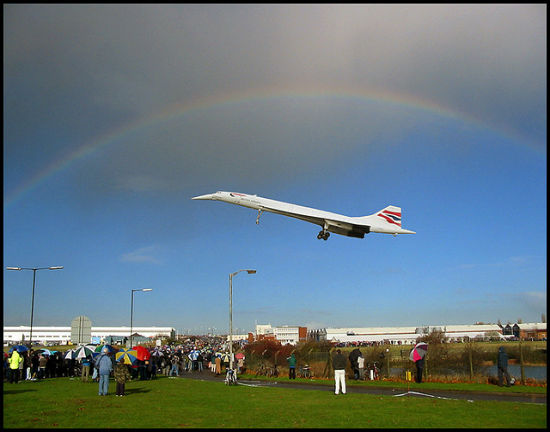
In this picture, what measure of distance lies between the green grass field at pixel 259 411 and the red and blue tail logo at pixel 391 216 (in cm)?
2065

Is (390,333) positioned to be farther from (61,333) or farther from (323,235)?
(323,235)

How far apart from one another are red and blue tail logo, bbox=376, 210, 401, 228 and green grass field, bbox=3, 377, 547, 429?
20651mm

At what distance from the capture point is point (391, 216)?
3925 centimetres

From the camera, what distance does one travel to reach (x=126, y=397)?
19984mm

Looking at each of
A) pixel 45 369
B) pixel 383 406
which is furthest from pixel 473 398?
pixel 45 369

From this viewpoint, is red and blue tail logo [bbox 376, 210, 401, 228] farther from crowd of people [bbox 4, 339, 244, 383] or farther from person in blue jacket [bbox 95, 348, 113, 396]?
person in blue jacket [bbox 95, 348, 113, 396]

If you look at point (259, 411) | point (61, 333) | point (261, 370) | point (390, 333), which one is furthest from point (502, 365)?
point (61, 333)

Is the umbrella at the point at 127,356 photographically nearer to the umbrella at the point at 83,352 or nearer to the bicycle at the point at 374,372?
the umbrella at the point at 83,352

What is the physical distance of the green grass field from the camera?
42.5ft

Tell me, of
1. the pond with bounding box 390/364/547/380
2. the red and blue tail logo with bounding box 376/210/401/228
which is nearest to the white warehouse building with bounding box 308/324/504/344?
the pond with bounding box 390/364/547/380

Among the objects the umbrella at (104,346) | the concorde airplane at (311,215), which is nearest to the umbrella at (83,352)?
the umbrella at (104,346)

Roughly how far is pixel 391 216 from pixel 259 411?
86.1ft

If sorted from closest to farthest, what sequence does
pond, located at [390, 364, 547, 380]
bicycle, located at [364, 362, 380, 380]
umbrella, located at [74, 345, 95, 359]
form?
1. pond, located at [390, 364, 547, 380]
2. bicycle, located at [364, 362, 380, 380]
3. umbrella, located at [74, 345, 95, 359]

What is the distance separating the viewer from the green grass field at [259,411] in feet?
42.5
